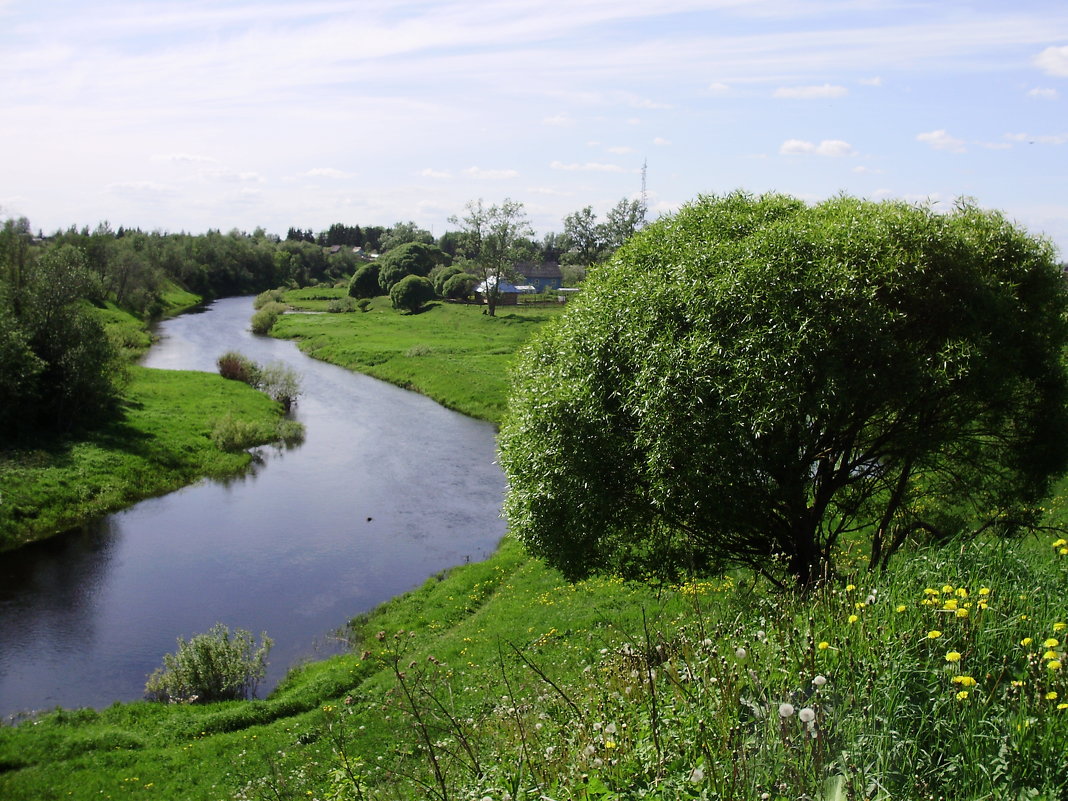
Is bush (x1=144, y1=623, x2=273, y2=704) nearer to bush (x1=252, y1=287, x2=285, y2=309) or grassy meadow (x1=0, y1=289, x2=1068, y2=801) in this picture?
grassy meadow (x1=0, y1=289, x2=1068, y2=801)

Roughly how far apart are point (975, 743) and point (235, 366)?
5706 cm

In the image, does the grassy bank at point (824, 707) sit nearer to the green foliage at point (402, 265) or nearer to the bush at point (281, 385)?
the bush at point (281, 385)

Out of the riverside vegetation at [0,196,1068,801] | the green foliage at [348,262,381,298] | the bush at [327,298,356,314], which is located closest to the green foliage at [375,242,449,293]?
the green foliage at [348,262,381,298]

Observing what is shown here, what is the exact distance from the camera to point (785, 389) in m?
12.1

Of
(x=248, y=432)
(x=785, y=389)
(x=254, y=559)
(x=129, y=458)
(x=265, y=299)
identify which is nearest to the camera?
(x=785, y=389)

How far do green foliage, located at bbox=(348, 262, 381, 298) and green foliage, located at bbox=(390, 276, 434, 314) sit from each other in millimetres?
15747

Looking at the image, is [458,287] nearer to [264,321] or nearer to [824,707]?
[264,321]

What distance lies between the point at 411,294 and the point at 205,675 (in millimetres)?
84052

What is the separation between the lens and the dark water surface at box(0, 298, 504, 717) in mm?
22641

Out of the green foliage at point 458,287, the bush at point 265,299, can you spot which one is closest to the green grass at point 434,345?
the green foliage at point 458,287

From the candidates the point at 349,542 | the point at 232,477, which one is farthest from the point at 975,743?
the point at 232,477

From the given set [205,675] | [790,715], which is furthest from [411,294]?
[790,715]

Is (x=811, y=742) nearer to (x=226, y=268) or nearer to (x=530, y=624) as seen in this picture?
(x=530, y=624)

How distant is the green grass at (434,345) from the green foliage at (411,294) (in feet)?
5.44
